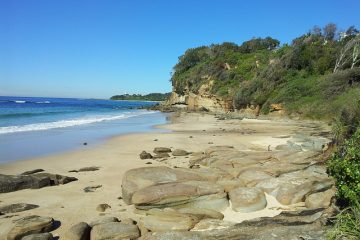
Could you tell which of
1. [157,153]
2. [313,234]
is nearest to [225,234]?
[313,234]

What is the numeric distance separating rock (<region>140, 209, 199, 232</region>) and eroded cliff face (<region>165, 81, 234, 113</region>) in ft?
139

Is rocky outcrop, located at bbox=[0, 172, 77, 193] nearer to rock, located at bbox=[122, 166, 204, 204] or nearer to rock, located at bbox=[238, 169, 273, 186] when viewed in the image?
rock, located at bbox=[122, 166, 204, 204]

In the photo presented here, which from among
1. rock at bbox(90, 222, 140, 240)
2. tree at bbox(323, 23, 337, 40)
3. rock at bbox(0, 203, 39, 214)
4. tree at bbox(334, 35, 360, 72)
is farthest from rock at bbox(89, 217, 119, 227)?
tree at bbox(323, 23, 337, 40)

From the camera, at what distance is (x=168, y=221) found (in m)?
7.64

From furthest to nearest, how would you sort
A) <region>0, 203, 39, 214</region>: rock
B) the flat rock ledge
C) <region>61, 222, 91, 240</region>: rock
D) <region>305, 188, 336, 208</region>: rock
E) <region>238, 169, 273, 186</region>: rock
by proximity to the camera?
<region>238, 169, 273, 186</region>: rock < <region>0, 203, 39, 214</region>: rock < <region>305, 188, 336, 208</region>: rock < <region>61, 222, 91, 240</region>: rock < the flat rock ledge

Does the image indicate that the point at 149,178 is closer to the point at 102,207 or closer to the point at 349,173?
the point at 102,207

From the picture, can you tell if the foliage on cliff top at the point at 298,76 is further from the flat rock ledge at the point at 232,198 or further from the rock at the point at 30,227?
the rock at the point at 30,227

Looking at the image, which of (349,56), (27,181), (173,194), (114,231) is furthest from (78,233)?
(349,56)

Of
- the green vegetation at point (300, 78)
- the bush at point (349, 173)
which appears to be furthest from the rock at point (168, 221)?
the green vegetation at point (300, 78)

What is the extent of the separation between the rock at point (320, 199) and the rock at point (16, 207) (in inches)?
259

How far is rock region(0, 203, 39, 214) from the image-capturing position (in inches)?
351

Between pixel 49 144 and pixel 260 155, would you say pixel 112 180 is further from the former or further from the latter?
pixel 49 144

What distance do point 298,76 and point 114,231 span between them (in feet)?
120

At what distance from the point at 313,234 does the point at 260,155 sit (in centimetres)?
728
